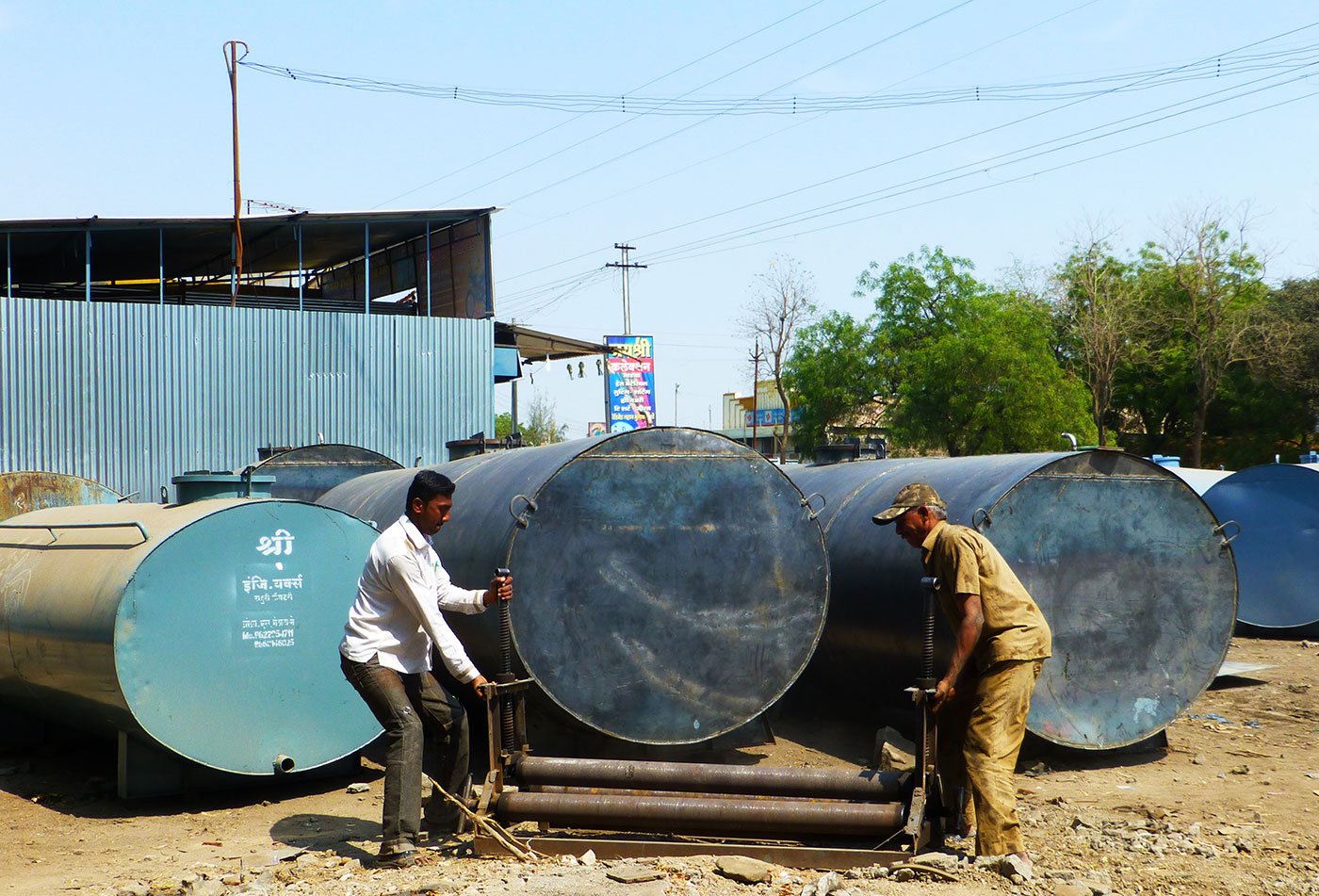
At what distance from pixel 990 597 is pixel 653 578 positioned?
2.14 m

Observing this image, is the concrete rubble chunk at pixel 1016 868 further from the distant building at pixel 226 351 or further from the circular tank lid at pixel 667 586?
the distant building at pixel 226 351

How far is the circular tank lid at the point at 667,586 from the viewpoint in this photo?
7000 millimetres

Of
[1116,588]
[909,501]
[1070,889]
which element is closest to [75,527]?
[909,501]

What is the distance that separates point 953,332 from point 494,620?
1215 inches

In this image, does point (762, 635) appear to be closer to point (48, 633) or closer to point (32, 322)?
point (48, 633)

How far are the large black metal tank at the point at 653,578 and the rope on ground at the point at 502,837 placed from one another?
1.12 meters

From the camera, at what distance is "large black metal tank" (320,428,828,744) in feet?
23.0

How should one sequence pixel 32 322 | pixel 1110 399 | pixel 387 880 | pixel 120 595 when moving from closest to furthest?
pixel 387 880
pixel 120 595
pixel 32 322
pixel 1110 399

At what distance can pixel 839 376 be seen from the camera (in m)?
37.6

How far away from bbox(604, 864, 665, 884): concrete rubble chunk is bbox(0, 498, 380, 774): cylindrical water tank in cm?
256

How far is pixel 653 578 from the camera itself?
729 cm

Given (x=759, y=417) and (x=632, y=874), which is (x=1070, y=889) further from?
(x=759, y=417)

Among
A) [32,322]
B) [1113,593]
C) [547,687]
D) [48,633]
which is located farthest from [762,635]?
[32,322]

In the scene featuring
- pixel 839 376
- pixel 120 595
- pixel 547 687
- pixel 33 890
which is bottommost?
pixel 33 890
